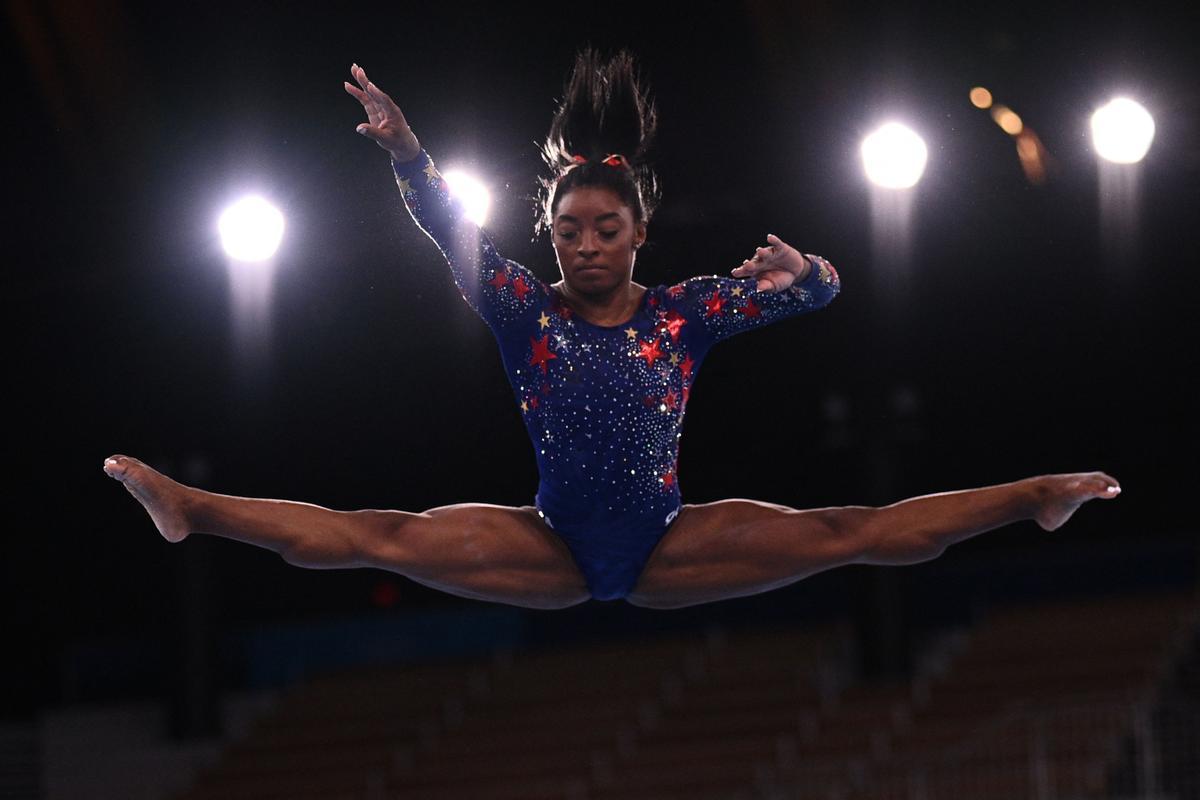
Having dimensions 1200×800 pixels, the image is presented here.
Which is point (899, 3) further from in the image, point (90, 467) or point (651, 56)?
point (90, 467)

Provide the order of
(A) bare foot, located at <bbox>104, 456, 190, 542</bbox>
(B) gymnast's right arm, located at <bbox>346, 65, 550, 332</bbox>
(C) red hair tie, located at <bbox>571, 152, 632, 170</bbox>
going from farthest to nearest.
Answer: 1. (C) red hair tie, located at <bbox>571, 152, 632, 170</bbox>
2. (B) gymnast's right arm, located at <bbox>346, 65, 550, 332</bbox>
3. (A) bare foot, located at <bbox>104, 456, 190, 542</bbox>

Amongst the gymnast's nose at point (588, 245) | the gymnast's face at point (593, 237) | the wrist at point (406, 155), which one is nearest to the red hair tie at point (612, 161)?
the gymnast's face at point (593, 237)

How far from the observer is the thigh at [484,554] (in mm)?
3916

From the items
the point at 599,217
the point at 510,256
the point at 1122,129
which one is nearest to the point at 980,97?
the point at 1122,129

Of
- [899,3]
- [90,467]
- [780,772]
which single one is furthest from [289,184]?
[90,467]

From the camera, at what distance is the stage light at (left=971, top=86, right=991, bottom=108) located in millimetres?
7188

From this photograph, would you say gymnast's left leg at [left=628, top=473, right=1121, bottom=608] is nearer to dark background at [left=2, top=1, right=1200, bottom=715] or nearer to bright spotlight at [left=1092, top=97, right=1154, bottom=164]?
dark background at [left=2, top=1, right=1200, bottom=715]

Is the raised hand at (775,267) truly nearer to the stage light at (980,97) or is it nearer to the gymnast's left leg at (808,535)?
the gymnast's left leg at (808,535)

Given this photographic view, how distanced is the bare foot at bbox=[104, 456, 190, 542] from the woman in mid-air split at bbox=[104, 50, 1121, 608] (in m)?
0.36

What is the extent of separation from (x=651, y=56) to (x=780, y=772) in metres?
5.14

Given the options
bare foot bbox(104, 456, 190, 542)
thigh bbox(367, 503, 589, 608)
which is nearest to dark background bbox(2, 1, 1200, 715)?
thigh bbox(367, 503, 589, 608)

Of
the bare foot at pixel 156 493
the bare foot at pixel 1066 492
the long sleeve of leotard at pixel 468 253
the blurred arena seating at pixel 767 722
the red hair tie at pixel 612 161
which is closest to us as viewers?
the bare foot at pixel 156 493

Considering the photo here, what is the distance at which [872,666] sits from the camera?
11.9 m

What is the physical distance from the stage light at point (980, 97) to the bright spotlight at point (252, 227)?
303 cm
